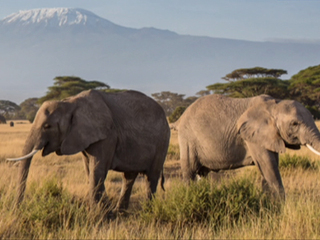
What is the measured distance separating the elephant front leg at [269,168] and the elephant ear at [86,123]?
1908 mm

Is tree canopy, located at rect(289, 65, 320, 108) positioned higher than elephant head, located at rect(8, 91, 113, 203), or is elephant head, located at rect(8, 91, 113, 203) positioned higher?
elephant head, located at rect(8, 91, 113, 203)

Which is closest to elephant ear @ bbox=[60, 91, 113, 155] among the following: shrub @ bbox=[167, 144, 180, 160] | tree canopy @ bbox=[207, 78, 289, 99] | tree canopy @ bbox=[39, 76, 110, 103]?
shrub @ bbox=[167, 144, 180, 160]

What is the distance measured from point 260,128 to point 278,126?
0.75ft

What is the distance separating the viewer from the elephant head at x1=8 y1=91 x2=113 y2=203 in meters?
5.59

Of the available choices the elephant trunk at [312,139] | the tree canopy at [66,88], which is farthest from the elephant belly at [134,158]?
the tree canopy at [66,88]

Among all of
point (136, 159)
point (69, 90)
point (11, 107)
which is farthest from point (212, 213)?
point (11, 107)

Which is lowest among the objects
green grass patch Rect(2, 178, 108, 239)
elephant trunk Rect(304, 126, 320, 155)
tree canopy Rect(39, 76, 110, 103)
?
tree canopy Rect(39, 76, 110, 103)

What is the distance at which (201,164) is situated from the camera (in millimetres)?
6977

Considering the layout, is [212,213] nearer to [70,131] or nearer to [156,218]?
[156,218]

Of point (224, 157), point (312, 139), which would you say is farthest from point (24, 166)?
point (312, 139)

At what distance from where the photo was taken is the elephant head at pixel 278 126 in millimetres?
5996

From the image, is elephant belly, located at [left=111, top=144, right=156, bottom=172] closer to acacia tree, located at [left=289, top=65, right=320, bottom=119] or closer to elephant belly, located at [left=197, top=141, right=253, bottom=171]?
elephant belly, located at [left=197, top=141, right=253, bottom=171]

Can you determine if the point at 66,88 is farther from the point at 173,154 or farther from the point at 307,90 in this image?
the point at 173,154

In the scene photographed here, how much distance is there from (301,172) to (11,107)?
5803cm
